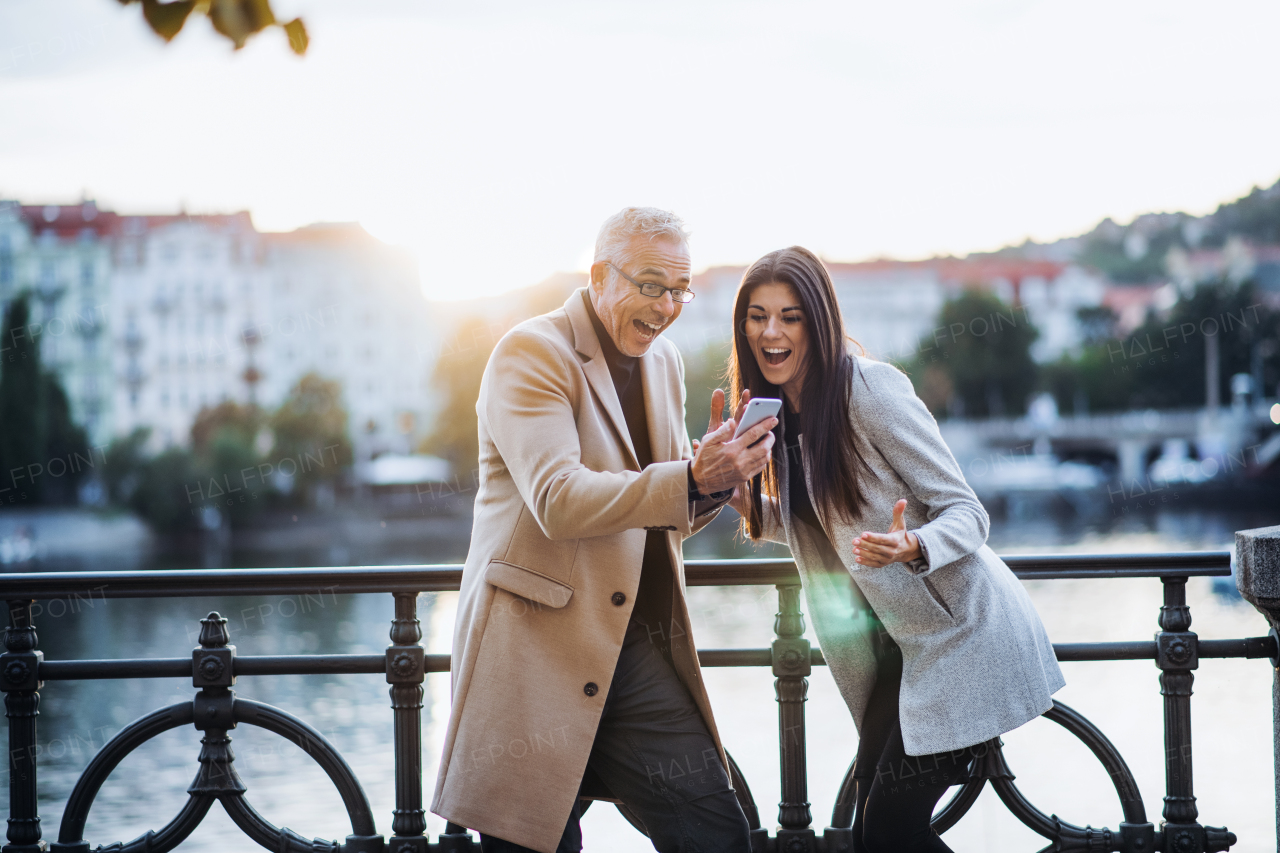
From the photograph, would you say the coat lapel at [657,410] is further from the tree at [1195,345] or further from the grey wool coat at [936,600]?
the tree at [1195,345]

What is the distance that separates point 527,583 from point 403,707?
755mm

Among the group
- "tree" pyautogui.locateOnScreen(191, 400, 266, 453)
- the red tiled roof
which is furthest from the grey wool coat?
the red tiled roof

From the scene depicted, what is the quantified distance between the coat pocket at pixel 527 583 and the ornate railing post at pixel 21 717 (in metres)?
1.29

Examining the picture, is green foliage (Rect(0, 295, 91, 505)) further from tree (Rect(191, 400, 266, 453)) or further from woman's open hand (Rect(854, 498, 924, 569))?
woman's open hand (Rect(854, 498, 924, 569))

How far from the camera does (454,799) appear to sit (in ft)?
7.15

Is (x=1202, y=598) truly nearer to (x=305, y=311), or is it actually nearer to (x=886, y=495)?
(x=886, y=495)

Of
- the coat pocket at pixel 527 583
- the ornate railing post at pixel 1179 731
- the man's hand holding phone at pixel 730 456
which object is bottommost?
the ornate railing post at pixel 1179 731

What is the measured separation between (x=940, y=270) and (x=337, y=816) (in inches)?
2970

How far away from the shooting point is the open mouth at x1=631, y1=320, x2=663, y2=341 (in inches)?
88.9

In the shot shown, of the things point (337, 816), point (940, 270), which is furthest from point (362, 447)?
point (337, 816)

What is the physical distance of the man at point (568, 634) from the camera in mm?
2178

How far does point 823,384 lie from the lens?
2.36 meters

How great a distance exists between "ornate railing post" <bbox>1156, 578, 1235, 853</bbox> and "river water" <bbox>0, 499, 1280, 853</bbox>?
71cm

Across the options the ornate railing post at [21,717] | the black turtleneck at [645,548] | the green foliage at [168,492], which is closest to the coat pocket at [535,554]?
the black turtleneck at [645,548]
